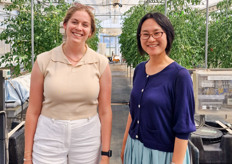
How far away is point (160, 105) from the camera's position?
115cm

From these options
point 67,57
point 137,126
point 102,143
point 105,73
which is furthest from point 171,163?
point 67,57

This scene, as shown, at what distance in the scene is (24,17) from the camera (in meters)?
5.16

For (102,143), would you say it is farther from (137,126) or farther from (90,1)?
(90,1)

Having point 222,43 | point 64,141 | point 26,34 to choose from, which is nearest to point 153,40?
point 64,141

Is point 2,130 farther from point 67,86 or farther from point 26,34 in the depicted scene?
point 26,34

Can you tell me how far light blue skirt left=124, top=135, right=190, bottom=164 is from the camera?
119 centimetres

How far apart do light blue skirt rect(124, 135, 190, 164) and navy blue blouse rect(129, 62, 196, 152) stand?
0.02m

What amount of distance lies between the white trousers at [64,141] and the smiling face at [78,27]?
0.42 metres

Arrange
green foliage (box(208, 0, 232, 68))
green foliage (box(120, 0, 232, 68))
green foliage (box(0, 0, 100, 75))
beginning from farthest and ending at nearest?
green foliage (box(208, 0, 232, 68)) < green foliage (box(0, 0, 100, 75)) < green foliage (box(120, 0, 232, 68))

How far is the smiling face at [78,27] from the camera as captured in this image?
124 centimetres

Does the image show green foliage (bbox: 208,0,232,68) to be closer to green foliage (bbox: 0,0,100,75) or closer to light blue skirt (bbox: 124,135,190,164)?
green foliage (bbox: 0,0,100,75)

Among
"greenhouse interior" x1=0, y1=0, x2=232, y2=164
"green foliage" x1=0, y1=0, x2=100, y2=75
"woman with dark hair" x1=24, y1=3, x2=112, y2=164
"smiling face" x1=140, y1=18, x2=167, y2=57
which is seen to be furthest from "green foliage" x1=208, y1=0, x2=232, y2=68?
"woman with dark hair" x1=24, y1=3, x2=112, y2=164

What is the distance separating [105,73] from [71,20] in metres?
0.32

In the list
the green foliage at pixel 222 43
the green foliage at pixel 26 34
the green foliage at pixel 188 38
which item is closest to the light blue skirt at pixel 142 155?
the green foliage at pixel 188 38
